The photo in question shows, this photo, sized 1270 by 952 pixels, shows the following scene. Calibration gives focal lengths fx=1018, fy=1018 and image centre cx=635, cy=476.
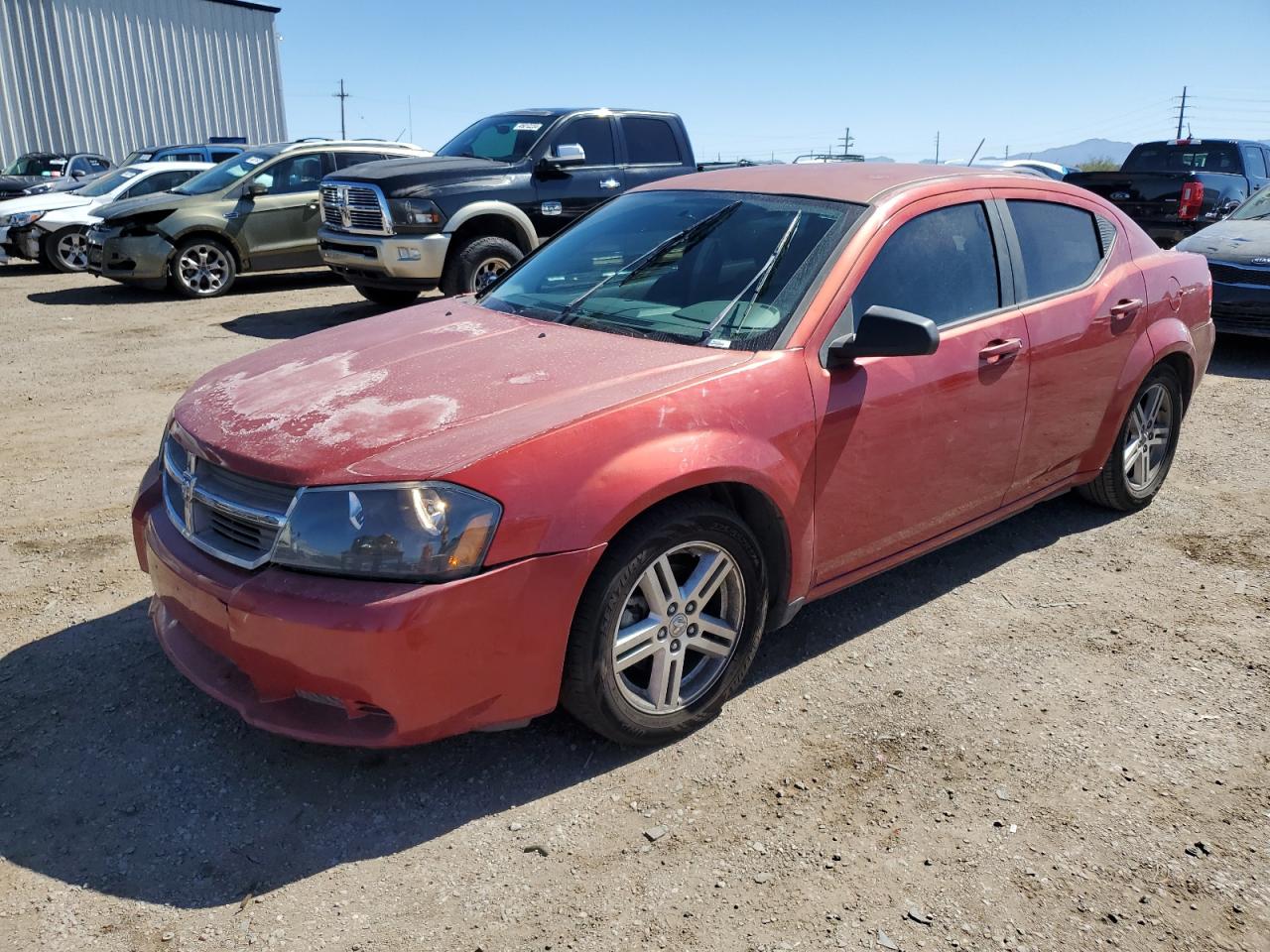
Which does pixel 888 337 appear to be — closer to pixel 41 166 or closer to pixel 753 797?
pixel 753 797

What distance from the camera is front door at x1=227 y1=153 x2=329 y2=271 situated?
1216cm

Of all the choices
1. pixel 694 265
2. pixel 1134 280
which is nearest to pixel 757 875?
pixel 694 265

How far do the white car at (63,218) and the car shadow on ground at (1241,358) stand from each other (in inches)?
516

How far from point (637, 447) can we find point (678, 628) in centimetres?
60

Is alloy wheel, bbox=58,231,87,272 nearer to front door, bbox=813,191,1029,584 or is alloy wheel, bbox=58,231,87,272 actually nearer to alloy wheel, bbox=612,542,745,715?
front door, bbox=813,191,1029,584

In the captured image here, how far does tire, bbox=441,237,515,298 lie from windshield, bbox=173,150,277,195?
409cm

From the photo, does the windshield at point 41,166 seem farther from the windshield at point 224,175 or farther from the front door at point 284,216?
the front door at point 284,216

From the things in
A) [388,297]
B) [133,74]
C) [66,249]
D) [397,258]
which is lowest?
[388,297]

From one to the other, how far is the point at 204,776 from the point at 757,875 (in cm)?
163

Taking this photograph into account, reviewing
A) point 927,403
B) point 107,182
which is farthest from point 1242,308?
point 107,182

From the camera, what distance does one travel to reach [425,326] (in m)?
3.90

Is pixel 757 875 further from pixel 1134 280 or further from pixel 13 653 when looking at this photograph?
pixel 1134 280

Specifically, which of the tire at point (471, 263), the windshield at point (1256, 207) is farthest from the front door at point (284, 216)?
the windshield at point (1256, 207)

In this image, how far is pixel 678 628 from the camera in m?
3.08
